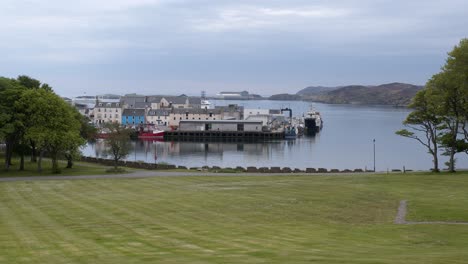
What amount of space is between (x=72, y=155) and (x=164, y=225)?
31325 mm

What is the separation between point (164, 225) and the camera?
21.7m

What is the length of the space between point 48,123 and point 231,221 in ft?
101

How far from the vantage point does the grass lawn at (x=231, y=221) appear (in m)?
15.6

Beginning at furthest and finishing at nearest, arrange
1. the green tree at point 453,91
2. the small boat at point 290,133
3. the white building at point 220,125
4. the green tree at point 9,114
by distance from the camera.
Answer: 1. the white building at point 220,125
2. the small boat at point 290,133
3. the green tree at point 9,114
4. the green tree at point 453,91

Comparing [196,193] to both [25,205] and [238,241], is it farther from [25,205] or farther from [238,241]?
[238,241]

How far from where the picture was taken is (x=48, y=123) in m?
48.9

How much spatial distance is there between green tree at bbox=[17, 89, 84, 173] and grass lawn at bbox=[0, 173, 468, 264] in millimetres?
8945

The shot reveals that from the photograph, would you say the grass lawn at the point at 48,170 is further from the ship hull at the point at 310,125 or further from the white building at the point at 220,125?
the ship hull at the point at 310,125

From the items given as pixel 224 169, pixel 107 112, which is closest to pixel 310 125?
pixel 107 112

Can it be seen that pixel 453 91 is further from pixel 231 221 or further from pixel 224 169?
pixel 231 221

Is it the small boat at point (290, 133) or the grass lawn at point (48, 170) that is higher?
the small boat at point (290, 133)

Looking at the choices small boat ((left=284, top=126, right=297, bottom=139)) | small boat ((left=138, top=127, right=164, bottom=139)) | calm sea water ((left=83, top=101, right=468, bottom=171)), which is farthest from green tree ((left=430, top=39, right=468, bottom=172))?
small boat ((left=138, top=127, right=164, bottom=139))

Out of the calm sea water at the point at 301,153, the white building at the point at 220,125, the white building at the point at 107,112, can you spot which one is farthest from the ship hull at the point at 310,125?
the white building at the point at 107,112

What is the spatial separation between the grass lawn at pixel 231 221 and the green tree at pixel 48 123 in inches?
352
